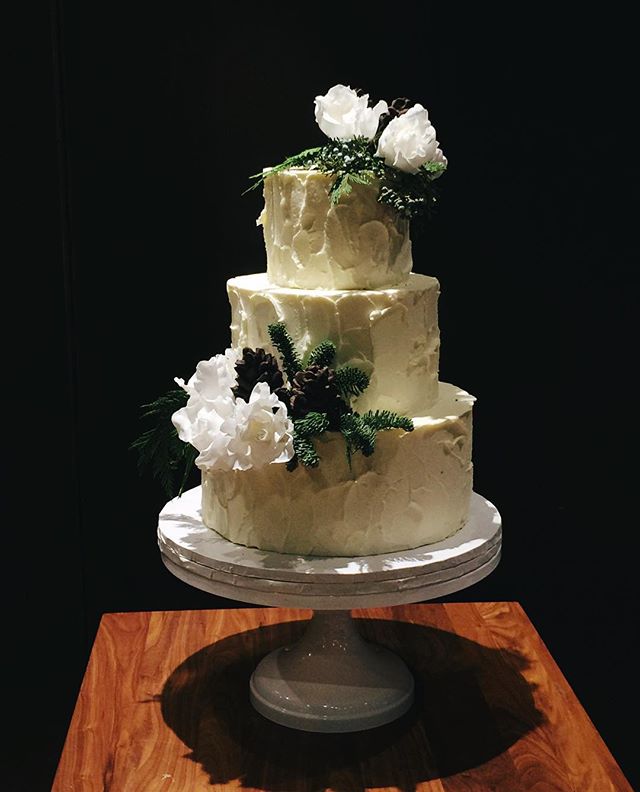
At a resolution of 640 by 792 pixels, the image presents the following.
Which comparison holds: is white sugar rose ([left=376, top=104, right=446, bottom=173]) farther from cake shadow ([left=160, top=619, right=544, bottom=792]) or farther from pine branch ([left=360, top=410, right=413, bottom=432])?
cake shadow ([left=160, top=619, right=544, bottom=792])

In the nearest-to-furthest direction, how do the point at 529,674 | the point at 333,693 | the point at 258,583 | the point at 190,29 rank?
1. the point at 258,583
2. the point at 333,693
3. the point at 529,674
4. the point at 190,29

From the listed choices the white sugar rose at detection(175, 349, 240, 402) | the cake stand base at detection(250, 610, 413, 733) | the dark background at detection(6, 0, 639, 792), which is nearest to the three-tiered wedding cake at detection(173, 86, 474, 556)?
the white sugar rose at detection(175, 349, 240, 402)

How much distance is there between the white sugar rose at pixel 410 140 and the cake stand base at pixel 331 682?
73 centimetres

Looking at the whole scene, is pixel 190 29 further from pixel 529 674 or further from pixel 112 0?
pixel 529 674

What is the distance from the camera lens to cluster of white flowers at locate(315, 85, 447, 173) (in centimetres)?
175

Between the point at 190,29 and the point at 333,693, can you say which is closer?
the point at 333,693

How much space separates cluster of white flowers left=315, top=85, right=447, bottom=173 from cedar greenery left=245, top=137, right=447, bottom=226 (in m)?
0.01

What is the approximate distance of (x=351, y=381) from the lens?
176 centimetres

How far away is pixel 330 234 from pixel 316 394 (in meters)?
0.24

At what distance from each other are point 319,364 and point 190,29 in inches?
31.6

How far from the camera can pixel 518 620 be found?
229 centimetres

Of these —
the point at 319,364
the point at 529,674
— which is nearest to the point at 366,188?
the point at 319,364

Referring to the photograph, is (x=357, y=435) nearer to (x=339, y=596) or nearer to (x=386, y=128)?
(x=339, y=596)

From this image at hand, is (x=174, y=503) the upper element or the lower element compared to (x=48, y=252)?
lower
